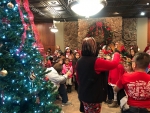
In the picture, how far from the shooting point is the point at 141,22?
9.55m

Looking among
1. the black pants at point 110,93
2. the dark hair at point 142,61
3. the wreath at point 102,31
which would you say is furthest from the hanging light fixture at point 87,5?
the wreath at point 102,31

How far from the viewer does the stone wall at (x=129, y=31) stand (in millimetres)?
9562

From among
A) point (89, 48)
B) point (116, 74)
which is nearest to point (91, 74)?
point (89, 48)

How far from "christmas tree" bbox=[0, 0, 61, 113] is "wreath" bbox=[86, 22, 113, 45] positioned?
7.35 m

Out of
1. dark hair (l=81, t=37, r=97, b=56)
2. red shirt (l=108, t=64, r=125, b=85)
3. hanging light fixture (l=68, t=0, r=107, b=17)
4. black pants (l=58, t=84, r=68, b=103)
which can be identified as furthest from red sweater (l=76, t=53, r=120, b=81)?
black pants (l=58, t=84, r=68, b=103)

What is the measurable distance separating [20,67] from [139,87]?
119 cm

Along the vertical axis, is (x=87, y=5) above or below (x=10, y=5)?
above

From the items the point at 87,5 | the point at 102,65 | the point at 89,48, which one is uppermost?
the point at 87,5

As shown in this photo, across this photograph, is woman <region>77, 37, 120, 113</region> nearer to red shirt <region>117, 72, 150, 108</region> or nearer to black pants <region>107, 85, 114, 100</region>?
red shirt <region>117, 72, 150, 108</region>

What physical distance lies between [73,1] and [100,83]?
130 centimetres

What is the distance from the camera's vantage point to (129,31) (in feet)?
31.6

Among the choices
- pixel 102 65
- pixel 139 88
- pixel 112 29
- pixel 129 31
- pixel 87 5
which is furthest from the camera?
pixel 129 31

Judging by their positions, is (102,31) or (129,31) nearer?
(102,31)

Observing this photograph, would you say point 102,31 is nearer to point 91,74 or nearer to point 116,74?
point 116,74
